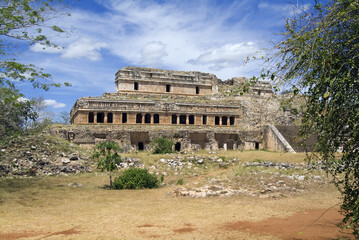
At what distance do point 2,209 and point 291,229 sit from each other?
9.37 meters

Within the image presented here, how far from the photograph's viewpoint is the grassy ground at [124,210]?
8133 mm

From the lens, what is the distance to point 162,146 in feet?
79.9

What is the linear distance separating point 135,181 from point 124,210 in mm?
5002

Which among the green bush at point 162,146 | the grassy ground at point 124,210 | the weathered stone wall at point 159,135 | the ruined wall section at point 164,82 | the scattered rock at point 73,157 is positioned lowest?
the grassy ground at point 124,210

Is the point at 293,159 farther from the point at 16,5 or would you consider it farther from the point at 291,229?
the point at 16,5

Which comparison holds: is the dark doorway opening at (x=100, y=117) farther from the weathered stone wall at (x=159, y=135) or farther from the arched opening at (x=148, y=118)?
the arched opening at (x=148, y=118)

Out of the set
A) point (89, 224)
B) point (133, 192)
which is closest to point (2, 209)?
point (89, 224)

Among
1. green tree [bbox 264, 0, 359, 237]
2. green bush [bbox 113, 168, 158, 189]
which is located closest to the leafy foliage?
green bush [bbox 113, 168, 158, 189]

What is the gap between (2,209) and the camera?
1091 cm

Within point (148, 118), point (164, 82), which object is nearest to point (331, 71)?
point (148, 118)

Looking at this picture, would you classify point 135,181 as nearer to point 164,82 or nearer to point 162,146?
point 162,146

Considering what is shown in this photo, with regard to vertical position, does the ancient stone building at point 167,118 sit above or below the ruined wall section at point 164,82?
below

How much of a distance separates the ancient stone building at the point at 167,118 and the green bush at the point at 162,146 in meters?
1.56

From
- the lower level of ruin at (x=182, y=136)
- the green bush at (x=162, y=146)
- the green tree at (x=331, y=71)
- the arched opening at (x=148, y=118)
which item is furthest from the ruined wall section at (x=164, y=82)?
the green tree at (x=331, y=71)
